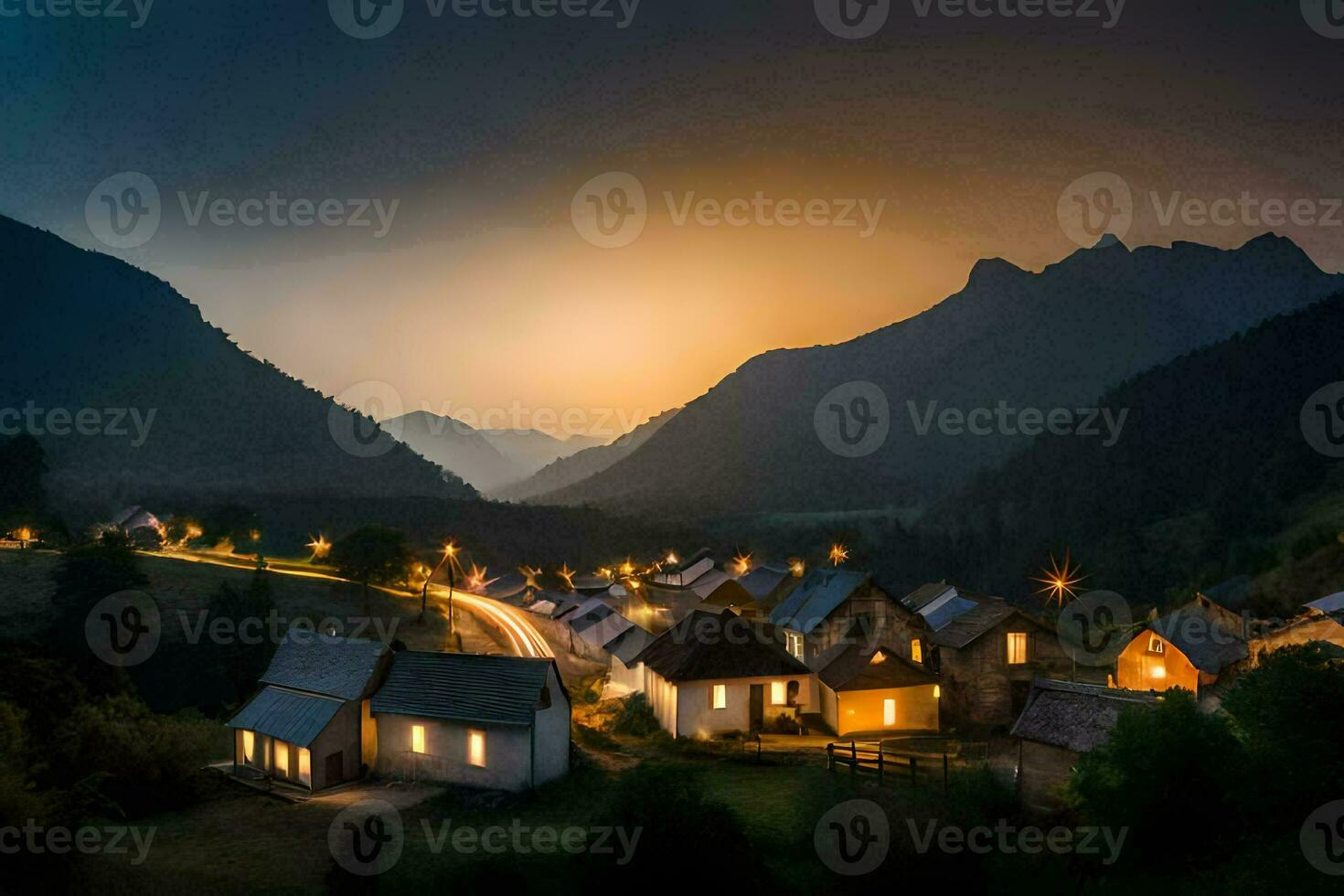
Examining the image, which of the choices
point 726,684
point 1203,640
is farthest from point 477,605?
point 1203,640

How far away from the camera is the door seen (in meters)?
33.7

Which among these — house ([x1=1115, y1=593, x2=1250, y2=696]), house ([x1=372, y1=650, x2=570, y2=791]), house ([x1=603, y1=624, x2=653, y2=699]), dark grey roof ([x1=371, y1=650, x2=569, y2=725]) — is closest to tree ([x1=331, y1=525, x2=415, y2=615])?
house ([x1=603, y1=624, x2=653, y2=699])

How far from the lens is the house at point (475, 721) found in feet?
107

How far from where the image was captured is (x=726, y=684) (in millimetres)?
40906

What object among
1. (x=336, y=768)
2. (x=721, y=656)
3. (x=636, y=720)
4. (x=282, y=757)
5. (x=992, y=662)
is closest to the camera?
(x=336, y=768)

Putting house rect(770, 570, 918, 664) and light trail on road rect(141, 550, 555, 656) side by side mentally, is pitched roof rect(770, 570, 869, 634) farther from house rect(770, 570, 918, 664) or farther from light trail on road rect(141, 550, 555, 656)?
light trail on road rect(141, 550, 555, 656)

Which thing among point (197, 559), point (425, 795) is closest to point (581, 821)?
point (425, 795)

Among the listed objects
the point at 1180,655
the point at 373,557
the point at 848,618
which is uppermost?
the point at 373,557

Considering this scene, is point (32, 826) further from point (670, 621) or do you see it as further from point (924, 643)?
point (670, 621)

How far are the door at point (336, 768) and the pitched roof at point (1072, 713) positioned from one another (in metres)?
23.9

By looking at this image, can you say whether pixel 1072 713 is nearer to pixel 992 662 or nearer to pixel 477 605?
pixel 992 662

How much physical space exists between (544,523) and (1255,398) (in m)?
122

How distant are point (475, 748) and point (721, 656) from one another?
499 inches

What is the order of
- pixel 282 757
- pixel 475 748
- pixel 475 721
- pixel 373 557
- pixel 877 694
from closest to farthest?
pixel 475 721 → pixel 475 748 → pixel 282 757 → pixel 877 694 → pixel 373 557
